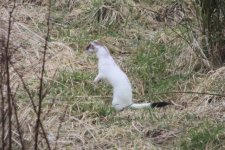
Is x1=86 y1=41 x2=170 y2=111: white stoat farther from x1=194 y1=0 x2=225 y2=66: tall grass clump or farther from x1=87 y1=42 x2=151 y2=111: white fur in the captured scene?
x1=194 y1=0 x2=225 y2=66: tall grass clump

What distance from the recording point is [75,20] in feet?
25.0

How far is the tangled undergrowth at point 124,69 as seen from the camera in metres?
4.59

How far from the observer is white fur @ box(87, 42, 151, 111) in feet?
17.5

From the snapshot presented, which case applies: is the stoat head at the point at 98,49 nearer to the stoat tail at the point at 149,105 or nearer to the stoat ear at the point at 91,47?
the stoat ear at the point at 91,47

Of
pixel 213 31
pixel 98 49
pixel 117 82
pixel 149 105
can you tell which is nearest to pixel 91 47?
pixel 98 49

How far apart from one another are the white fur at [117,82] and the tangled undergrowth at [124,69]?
0.11 m

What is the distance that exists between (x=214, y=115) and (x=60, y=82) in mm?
1498

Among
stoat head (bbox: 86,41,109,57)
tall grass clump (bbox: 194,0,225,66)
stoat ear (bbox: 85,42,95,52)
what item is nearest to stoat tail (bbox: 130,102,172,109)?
stoat head (bbox: 86,41,109,57)

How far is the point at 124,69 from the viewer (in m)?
6.35

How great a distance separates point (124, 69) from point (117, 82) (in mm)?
970

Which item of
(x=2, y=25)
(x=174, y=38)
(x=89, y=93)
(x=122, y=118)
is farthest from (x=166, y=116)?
(x=2, y=25)

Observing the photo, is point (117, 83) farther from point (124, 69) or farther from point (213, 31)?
point (213, 31)

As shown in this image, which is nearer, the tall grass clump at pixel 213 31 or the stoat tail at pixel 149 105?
the stoat tail at pixel 149 105

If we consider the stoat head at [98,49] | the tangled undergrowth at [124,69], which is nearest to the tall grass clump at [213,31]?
the tangled undergrowth at [124,69]
